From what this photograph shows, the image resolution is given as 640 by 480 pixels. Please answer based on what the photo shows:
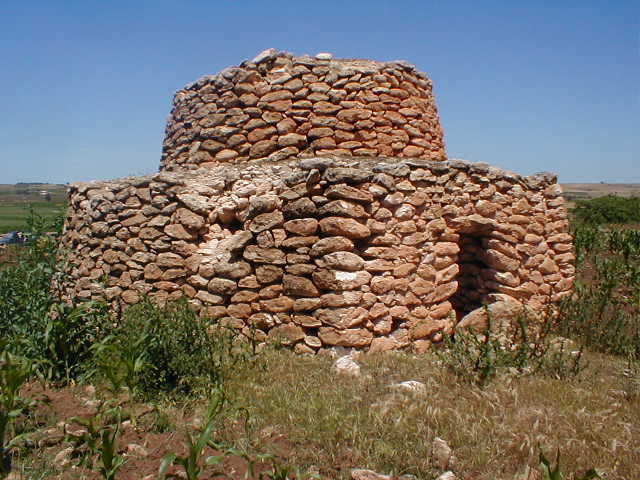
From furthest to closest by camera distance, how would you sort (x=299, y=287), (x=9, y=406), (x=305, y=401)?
(x=299, y=287), (x=305, y=401), (x=9, y=406)

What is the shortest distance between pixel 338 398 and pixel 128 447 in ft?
5.42

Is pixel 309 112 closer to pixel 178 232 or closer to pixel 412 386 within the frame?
pixel 178 232

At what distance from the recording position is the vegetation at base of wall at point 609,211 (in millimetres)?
18078

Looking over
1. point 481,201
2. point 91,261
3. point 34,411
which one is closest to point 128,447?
point 34,411

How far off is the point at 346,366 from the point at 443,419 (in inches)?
53.1

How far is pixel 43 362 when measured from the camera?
4.50 meters

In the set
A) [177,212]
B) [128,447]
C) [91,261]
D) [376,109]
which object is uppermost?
[376,109]

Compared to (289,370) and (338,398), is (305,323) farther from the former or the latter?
(338,398)

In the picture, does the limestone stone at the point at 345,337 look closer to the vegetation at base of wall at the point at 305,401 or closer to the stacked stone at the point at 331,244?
the stacked stone at the point at 331,244

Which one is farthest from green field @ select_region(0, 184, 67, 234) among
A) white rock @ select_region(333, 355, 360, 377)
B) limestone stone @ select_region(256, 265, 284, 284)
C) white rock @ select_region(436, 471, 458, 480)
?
white rock @ select_region(436, 471, 458, 480)

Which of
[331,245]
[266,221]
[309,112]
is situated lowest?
[331,245]

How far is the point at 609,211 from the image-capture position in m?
18.6

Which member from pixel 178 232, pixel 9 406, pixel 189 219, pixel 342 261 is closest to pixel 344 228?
pixel 342 261

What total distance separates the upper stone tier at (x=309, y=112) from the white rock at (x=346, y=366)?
2986mm
